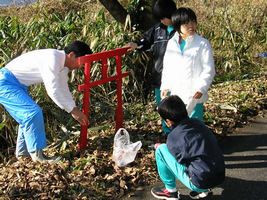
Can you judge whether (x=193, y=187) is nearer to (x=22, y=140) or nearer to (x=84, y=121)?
(x=84, y=121)

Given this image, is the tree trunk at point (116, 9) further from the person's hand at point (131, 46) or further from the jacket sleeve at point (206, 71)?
the jacket sleeve at point (206, 71)

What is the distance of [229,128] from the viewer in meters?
4.09

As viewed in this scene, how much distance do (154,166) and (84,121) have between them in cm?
90

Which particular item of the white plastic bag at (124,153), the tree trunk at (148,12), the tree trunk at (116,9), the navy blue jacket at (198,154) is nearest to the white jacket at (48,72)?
the white plastic bag at (124,153)

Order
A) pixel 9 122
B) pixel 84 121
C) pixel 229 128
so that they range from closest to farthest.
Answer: pixel 84 121
pixel 9 122
pixel 229 128

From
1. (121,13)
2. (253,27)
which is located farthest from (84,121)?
(253,27)

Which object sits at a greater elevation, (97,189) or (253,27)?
(253,27)

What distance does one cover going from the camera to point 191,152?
7.50 ft

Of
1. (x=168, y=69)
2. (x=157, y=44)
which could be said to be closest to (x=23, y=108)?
(x=168, y=69)

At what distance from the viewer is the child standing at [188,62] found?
9.55 ft

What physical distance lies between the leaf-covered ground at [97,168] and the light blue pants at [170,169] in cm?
42

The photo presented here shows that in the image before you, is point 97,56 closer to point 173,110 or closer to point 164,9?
point 164,9

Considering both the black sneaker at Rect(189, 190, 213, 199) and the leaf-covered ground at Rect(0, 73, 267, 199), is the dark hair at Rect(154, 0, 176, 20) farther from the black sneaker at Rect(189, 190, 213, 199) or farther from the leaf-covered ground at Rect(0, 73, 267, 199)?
the black sneaker at Rect(189, 190, 213, 199)

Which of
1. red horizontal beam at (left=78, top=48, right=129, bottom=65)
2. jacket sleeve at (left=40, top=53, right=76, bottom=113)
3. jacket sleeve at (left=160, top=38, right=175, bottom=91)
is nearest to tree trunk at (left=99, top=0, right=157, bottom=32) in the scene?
red horizontal beam at (left=78, top=48, right=129, bottom=65)
